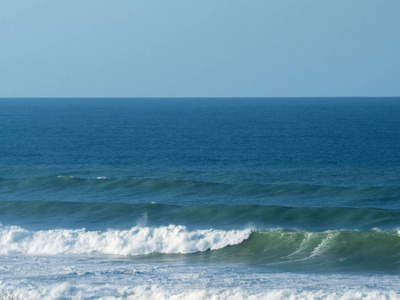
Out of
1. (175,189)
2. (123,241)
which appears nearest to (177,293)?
(123,241)

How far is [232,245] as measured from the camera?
29578 mm

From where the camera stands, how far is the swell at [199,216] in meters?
33.0

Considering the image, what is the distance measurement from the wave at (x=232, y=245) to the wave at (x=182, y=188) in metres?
8.80

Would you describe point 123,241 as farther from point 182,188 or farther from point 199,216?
point 182,188

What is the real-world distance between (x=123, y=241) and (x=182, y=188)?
12.1 meters

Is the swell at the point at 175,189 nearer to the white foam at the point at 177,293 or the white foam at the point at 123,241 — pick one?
the white foam at the point at 123,241

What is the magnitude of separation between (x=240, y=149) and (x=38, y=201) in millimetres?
29598

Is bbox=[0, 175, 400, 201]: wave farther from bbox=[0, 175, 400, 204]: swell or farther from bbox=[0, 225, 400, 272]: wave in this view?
bbox=[0, 225, 400, 272]: wave

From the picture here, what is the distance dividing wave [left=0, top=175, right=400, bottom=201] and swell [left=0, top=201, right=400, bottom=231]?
3743 mm

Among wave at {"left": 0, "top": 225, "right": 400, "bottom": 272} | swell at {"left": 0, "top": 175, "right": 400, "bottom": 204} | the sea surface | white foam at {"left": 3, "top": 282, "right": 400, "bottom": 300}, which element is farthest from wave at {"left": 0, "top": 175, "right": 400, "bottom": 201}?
white foam at {"left": 3, "top": 282, "right": 400, "bottom": 300}

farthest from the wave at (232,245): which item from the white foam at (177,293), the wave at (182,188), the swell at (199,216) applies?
the wave at (182,188)

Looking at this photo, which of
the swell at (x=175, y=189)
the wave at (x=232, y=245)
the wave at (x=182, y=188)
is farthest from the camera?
the wave at (x=182, y=188)

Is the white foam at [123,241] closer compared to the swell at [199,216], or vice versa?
the white foam at [123,241]

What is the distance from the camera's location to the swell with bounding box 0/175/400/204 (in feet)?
127
